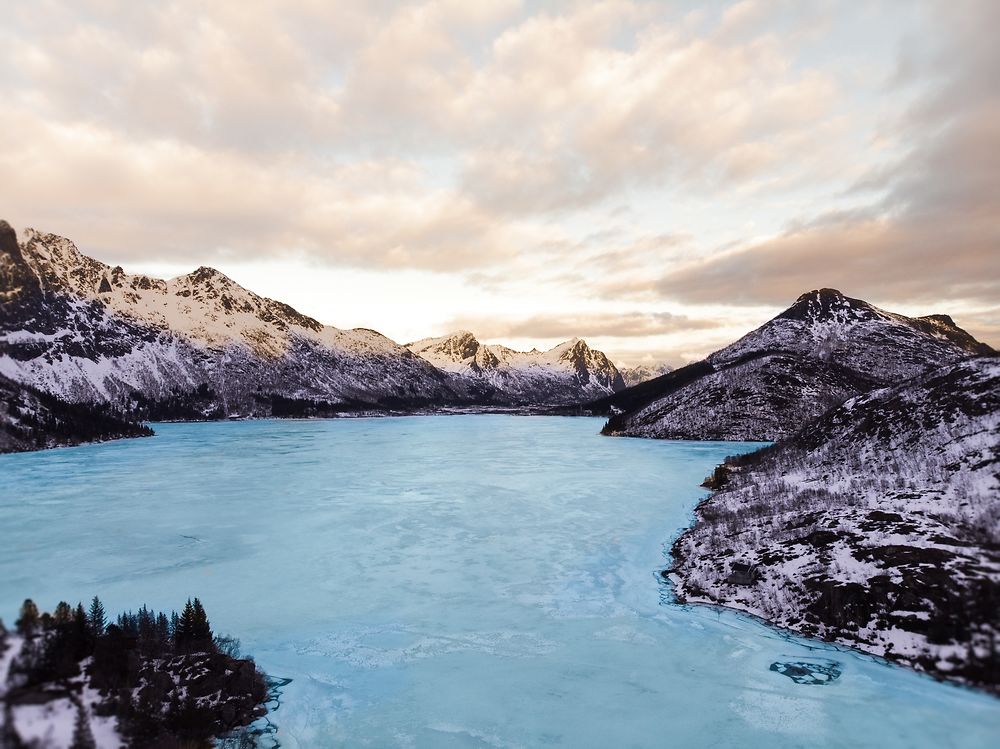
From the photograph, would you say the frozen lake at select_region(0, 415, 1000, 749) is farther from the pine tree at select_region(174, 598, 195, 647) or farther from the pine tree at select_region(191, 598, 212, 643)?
the pine tree at select_region(174, 598, 195, 647)

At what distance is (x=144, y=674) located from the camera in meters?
13.4

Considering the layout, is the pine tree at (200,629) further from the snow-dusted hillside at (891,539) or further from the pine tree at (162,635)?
the snow-dusted hillside at (891,539)

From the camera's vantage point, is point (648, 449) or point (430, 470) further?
point (648, 449)

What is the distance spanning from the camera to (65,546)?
32562 mm

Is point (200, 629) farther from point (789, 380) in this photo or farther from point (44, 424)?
point (44, 424)

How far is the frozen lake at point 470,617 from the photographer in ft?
44.5

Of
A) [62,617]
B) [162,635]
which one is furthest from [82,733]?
[162,635]

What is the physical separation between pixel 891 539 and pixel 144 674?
996 inches

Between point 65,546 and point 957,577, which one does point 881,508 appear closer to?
point 957,577

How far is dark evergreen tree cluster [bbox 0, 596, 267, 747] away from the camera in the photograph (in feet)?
35.7

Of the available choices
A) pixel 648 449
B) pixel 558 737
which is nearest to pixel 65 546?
pixel 558 737

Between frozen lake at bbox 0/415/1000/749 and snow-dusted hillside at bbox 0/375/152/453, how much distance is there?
294 ft

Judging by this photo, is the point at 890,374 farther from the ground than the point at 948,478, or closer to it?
farther from the ground

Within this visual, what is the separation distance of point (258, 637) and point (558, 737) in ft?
37.7
